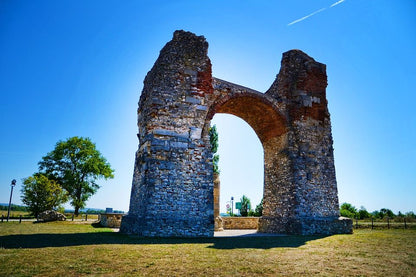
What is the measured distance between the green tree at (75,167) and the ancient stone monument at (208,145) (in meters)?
20.5

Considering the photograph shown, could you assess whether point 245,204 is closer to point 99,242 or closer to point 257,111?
point 257,111

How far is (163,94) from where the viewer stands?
34.6 ft

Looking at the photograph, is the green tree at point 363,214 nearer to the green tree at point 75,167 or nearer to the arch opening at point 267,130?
the arch opening at point 267,130

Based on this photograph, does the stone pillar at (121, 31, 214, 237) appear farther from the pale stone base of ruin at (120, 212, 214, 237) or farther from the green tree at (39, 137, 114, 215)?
the green tree at (39, 137, 114, 215)

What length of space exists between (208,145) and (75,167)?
78.7 feet

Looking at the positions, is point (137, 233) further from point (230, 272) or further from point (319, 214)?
point (319, 214)

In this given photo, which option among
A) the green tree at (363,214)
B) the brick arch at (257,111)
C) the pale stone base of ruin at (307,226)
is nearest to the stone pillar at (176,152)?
the brick arch at (257,111)

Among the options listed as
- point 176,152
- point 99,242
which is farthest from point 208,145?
point 99,242

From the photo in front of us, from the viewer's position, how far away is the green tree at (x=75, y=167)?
28500 millimetres

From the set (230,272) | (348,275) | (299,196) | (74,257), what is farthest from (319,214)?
(74,257)

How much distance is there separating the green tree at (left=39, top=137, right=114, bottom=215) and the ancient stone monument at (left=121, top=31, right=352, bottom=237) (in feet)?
67.1

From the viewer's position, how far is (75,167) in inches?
1160

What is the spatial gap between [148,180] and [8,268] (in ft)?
18.4

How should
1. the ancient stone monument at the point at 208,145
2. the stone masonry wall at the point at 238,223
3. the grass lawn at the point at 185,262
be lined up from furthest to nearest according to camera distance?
1. the stone masonry wall at the point at 238,223
2. the ancient stone monument at the point at 208,145
3. the grass lawn at the point at 185,262
